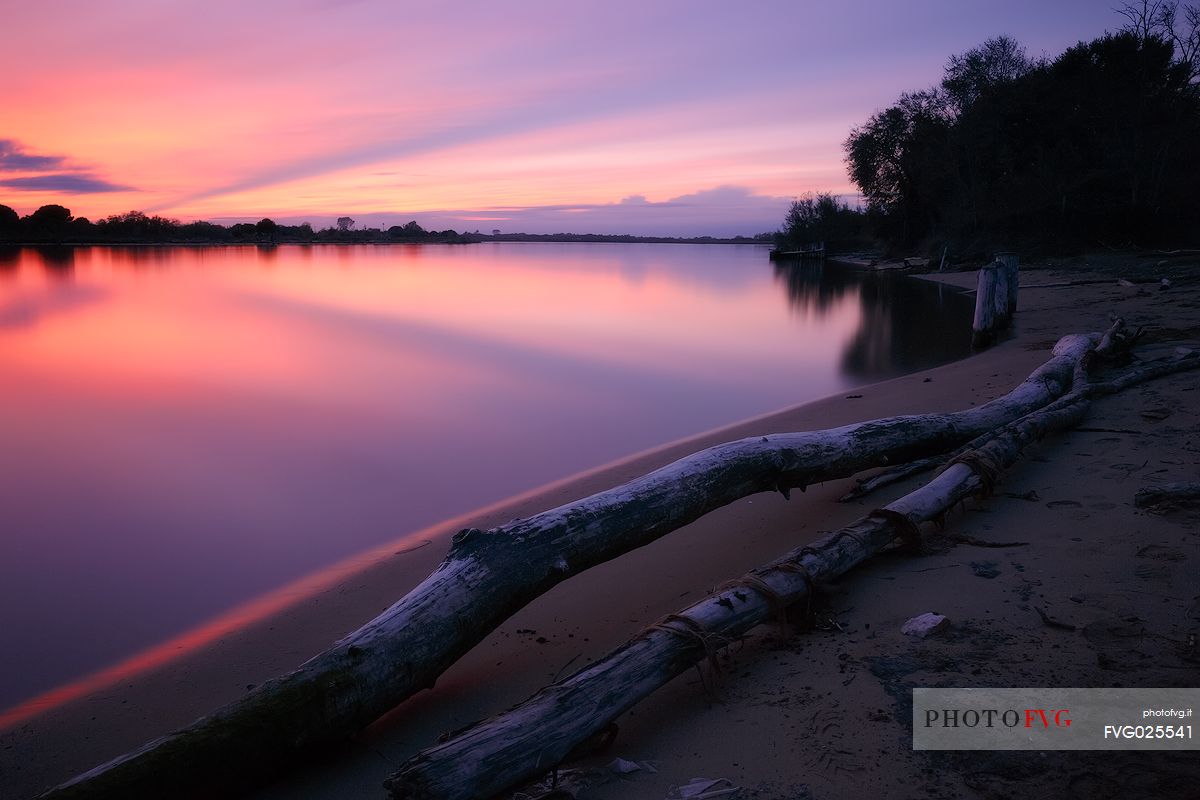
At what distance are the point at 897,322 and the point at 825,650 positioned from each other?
15439 mm

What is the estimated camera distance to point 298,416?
8.84 meters

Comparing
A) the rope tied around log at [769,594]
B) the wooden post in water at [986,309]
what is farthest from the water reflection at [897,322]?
the rope tied around log at [769,594]

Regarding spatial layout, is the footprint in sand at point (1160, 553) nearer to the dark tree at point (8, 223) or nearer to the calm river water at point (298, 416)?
the calm river water at point (298, 416)

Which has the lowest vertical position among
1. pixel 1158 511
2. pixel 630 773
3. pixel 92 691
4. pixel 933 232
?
pixel 92 691

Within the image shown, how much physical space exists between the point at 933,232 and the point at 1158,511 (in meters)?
40.4

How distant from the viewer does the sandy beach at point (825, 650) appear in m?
2.18

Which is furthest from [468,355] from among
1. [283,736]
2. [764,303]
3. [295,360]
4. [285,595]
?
[764,303]

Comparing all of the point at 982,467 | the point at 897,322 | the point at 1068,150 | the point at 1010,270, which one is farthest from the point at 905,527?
the point at 1068,150

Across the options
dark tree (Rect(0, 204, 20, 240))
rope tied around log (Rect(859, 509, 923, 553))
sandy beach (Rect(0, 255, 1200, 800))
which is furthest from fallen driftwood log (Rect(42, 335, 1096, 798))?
dark tree (Rect(0, 204, 20, 240))

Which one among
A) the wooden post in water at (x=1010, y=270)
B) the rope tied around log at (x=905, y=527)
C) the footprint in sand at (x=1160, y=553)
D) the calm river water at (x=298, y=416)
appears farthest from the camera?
the wooden post in water at (x=1010, y=270)

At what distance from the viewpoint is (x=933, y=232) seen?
131 feet

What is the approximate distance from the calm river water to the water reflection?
110 millimetres

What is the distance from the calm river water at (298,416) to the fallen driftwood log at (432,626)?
1688 mm

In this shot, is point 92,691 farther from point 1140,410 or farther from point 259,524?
point 1140,410
